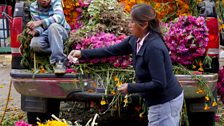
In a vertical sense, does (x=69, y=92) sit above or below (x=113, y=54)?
below

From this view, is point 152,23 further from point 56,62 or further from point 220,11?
point 220,11

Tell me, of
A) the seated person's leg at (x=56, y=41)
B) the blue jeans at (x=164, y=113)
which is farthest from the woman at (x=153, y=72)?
the seated person's leg at (x=56, y=41)

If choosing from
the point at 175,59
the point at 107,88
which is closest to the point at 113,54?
the point at 107,88

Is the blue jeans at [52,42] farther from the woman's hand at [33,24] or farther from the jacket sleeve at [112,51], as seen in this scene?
the jacket sleeve at [112,51]

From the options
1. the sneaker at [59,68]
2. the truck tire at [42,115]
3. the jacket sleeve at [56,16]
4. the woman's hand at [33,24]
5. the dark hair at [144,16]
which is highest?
the dark hair at [144,16]

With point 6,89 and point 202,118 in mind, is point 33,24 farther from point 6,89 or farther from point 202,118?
point 6,89

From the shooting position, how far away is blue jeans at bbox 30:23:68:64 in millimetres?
4977

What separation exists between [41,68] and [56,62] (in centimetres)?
27

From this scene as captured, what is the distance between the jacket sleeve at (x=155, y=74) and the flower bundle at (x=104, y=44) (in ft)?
4.12

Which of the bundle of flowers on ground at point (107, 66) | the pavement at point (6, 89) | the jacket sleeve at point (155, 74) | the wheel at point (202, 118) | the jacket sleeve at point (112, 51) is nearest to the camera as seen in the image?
the jacket sleeve at point (155, 74)

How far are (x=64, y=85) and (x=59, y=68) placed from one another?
0.17 m

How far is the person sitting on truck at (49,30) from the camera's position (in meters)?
4.98

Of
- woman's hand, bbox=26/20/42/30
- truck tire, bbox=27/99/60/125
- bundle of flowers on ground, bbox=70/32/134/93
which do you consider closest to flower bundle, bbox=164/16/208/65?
bundle of flowers on ground, bbox=70/32/134/93

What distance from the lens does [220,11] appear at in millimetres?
8211
